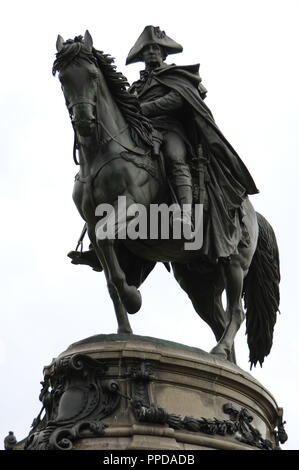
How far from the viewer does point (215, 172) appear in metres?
18.9

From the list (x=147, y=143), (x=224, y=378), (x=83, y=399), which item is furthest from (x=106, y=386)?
(x=147, y=143)

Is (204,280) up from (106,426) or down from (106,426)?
up

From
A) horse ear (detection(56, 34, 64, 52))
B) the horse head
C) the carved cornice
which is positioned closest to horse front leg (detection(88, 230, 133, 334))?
the carved cornice

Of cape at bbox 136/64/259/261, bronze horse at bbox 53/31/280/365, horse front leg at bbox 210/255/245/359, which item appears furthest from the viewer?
horse front leg at bbox 210/255/245/359

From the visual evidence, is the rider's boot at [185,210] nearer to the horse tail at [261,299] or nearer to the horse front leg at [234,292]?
the horse front leg at [234,292]

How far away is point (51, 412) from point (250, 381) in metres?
2.46

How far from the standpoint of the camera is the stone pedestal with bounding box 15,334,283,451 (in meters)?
15.9

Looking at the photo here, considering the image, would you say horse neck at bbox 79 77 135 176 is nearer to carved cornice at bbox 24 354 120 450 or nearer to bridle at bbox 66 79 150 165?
bridle at bbox 66 79 150 165

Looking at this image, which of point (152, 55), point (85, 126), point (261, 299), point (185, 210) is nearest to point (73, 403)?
point (185, 210)

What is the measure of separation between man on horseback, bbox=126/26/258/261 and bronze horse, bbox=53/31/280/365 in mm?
277

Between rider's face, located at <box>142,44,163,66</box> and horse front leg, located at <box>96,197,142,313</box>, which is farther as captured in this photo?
rider's face, located at <box>142,44,163,66</box>

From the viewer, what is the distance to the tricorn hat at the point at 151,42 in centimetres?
2000

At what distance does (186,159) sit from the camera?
1859 centimetres
